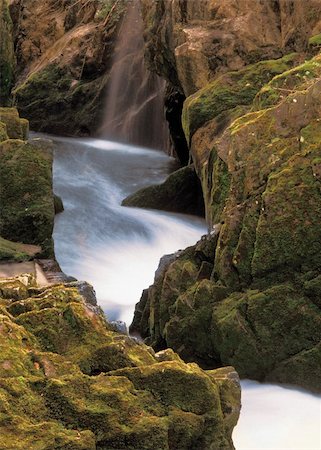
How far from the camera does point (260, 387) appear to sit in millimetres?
6973

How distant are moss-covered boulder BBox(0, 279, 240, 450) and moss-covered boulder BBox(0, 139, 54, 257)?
512 cm

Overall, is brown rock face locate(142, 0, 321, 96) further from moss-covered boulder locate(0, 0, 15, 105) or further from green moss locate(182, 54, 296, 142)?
moss-covered boulder locate(0, 0, 15, 105)

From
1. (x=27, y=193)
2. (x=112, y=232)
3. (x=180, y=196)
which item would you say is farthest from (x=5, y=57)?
(x=27, y=193)

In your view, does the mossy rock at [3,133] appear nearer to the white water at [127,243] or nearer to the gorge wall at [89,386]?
the white water at [127,243]

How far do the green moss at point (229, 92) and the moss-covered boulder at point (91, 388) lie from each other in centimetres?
856

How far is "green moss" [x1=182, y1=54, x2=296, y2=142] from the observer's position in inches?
493

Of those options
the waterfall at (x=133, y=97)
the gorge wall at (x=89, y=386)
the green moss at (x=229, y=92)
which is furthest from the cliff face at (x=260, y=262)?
the waterfall at (x=133, y=97)

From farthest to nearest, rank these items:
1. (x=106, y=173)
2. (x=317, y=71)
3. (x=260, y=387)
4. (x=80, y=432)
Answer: (x=106, y=173) → (x=317, y=71) → (x=260, y=387) → (x=80, y=432)

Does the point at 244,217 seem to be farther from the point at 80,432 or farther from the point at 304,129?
the point at 80,432

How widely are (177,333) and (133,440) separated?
4161mm

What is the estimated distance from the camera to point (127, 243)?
1362 cm

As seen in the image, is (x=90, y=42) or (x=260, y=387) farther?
(x=90, y=42)

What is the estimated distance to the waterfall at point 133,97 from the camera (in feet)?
77.6

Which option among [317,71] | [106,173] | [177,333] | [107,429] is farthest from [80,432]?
Result: [106,173]
